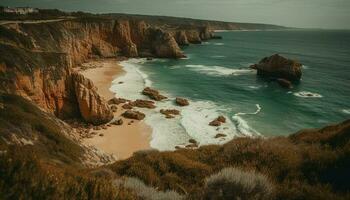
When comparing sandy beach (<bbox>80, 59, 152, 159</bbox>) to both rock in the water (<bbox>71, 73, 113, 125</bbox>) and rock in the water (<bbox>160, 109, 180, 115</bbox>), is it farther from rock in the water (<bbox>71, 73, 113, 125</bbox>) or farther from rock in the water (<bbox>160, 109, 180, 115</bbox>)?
rock in the water (<bbox>160, 109, 180, 115</bbox>)

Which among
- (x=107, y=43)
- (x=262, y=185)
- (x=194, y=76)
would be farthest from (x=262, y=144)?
(x=107, y=43)

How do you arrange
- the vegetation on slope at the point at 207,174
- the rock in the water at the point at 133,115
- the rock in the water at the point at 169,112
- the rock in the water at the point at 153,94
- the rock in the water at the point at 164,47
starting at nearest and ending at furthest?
the vegetation on slope at the point at 207,174
the rock in the water at the point at 133,115
the rock in the water at the point at 169,112
the rock in the water at the point at 153,94
the rock in the water at the point at 164,47

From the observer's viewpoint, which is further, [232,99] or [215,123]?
[232,99]

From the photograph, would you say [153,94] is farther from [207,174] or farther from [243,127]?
[207,174]

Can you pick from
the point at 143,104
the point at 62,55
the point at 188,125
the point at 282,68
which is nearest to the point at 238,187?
the point at 188,125

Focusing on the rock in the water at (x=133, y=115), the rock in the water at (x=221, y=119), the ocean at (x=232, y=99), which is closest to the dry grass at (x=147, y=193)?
the ocean at (x=232, y=99)

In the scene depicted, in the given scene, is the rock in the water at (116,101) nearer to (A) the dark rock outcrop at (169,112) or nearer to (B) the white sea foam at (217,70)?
(A) the dark rock outcrop at (169,112)
